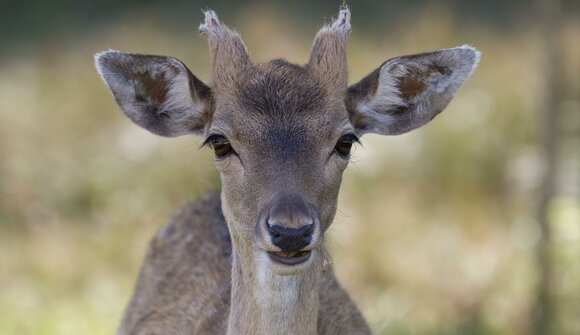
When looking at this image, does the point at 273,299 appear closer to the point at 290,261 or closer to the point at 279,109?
the point at 290,261

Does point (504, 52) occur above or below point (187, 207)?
above

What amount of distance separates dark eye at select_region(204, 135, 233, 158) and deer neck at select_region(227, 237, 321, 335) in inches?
19.0

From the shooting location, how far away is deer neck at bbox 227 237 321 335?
572cm

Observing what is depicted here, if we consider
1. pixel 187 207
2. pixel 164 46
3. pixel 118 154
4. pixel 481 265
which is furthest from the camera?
pixel 164 46

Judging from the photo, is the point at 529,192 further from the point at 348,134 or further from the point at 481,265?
the point at 348,134

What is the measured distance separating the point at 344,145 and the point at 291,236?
0.84m

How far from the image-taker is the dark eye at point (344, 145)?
5.90m

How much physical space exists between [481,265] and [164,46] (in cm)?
553

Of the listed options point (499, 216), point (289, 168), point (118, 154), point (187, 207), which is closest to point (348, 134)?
point (289, 168)

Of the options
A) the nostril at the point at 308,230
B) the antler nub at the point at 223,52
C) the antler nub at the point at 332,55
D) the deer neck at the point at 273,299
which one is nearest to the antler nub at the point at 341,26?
the antler nub at the point at 332,55

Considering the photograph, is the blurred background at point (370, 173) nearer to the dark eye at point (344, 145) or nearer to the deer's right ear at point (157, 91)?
the deer's right ear at point (157, 91)

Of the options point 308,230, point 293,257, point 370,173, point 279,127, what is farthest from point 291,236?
point 370,173

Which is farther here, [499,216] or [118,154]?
[118,154]

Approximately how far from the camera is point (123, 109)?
625 cm
